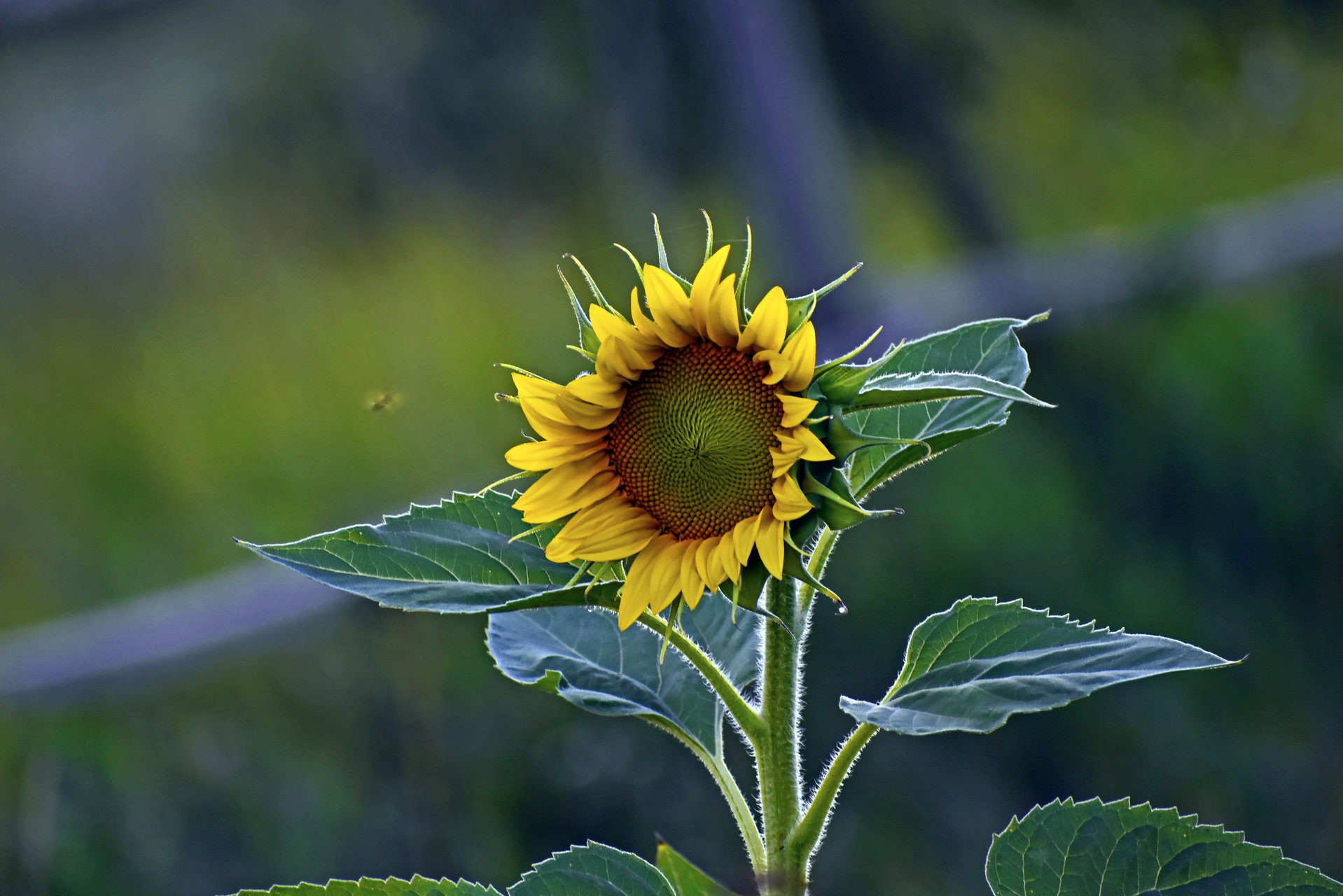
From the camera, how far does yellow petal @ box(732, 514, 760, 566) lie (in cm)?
32

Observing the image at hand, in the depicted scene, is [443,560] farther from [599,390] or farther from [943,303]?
[943,303]

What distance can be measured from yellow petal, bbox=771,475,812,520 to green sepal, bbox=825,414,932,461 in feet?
0.05

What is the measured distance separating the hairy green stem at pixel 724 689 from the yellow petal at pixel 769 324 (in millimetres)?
94

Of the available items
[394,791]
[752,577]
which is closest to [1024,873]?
[752,577]

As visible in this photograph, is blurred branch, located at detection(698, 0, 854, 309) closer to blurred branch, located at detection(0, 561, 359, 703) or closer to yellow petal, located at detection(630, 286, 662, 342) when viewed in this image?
blurred branch, located at detection(0, 561, 359, 703)

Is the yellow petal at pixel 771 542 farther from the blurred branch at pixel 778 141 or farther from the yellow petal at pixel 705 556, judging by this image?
the blurred branch at pixel 778 141

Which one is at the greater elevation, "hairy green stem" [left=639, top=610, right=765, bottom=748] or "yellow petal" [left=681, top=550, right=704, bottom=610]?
"yellow petal" [left=681, top=550, right=704, bottom=610]

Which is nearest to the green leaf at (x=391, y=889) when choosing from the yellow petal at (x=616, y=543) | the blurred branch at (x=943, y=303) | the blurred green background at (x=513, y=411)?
the yellow petal at (x=616, y=543)

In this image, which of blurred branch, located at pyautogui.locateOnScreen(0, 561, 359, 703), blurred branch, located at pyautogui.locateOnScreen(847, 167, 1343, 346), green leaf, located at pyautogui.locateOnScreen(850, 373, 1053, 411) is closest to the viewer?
green leaf, located at pyautogui.locateOnScreen(850, 373, 1053, 411)

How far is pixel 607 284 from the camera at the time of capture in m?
2.05

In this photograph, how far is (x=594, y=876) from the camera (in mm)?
374

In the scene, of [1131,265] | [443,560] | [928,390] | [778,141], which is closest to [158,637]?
[778,141]

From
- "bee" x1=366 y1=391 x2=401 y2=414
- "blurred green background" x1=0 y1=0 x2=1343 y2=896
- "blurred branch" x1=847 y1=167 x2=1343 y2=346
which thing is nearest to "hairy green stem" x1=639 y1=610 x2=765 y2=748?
"bee" x1=366 y1=391 x2=401 y2=414

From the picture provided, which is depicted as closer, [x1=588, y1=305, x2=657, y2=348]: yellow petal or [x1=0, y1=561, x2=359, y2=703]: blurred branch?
[x1=588, y1=305, x2=657, y2=348]: yellow petal
